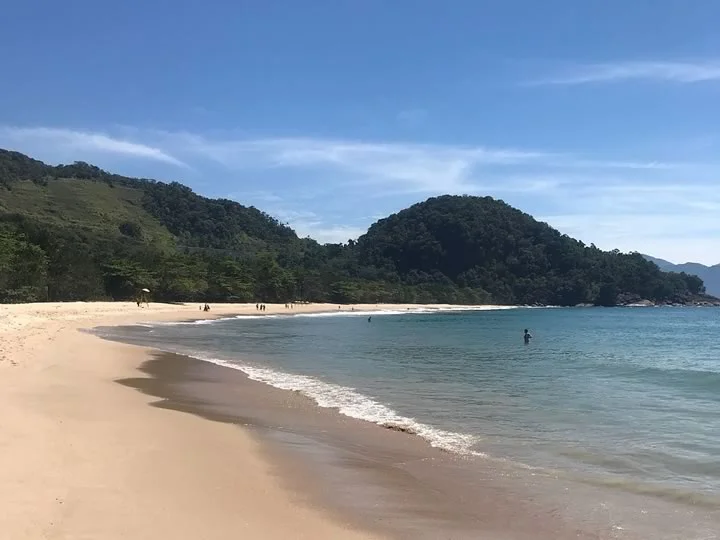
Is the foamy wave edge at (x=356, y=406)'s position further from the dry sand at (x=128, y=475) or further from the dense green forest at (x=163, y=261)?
the dense green forest at (x=163, y=261)

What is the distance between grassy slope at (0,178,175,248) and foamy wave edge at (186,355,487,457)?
110 meters

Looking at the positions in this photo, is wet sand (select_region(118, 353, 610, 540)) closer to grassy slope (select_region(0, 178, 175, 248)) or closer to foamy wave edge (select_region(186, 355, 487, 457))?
foamy wave edge (select_region(186, 355, 487, 457))

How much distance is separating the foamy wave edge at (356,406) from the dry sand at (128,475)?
3.24 metres

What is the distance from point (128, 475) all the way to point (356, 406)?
7.51 metres

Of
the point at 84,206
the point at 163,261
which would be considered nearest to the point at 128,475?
the point at 163,261

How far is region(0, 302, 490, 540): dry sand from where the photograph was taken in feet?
19.1

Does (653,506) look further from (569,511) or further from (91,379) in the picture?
(91,379)

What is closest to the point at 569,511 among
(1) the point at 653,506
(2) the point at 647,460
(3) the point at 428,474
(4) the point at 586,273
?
(1) the point at 653,506

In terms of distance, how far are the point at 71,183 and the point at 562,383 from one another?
169934 millimetres

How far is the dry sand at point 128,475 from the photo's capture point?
5.81 m

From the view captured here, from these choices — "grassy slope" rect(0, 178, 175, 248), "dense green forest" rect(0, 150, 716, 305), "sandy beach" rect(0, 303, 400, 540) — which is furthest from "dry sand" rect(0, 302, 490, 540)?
"grassy slope" rect(0, 178, 175, 248)

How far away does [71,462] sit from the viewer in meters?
7.58

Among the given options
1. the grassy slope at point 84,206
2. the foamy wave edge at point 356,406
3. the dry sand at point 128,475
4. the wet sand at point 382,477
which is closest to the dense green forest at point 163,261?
the grassy slope at point 84,206

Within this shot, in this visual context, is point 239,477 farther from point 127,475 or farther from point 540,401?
point 540,401
